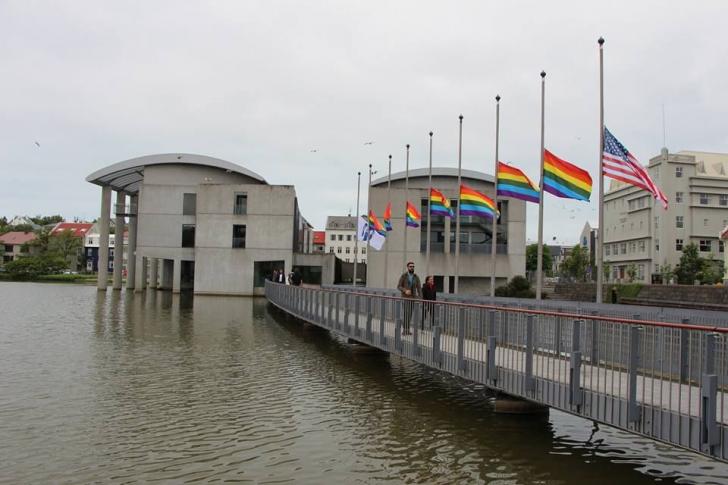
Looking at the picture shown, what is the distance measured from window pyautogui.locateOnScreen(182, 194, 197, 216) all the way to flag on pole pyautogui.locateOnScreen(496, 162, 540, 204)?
37229mm

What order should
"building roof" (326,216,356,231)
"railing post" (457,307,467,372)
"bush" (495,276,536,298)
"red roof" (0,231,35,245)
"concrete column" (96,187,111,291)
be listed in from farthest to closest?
"building roof" (326,216,356,231)
"red roof" (0,231,35,245)
"concrete column" (96,187,111,291)
"bush" (495,276,536,298)
"railing post" (457,307,467,372)

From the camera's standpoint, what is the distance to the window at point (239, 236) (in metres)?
51.8

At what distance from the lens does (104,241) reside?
5631 centimetres

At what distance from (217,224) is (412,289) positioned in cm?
3964

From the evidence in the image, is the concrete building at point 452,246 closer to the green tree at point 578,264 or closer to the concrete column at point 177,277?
the concrete column at point 177,277

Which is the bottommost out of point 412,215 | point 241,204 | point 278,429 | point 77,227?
point 278,429

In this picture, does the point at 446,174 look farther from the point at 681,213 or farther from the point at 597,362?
the point at 597,362

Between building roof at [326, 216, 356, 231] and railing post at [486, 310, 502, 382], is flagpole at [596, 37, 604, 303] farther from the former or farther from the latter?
building roof at [326, 216, 356, 231]

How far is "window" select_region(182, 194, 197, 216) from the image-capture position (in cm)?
5452

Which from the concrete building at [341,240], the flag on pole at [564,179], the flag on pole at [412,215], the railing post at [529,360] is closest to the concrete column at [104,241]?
the flag on pole at [412,215]

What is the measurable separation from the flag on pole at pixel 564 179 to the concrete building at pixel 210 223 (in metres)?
33.0

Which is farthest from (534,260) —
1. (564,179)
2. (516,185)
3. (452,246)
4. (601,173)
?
(601,173)

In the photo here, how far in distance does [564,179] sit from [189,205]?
A: 41169 millimetres

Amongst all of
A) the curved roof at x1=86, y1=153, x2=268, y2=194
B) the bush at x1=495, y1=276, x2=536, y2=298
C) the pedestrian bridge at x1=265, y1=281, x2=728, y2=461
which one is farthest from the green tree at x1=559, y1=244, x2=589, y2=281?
the pedestrian bridge at x1=265, y1=281, x2=728, y2=461
